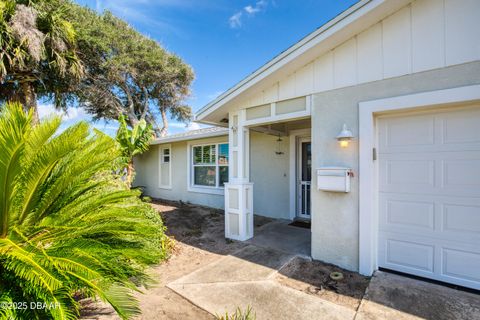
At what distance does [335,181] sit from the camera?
3.82m

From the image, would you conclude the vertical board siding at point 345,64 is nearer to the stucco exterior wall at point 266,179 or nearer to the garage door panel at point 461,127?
the garage door panel at point 461,127

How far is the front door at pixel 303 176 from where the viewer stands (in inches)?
275

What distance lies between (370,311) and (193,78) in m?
20.0

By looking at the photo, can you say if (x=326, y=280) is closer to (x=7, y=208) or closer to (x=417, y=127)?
(x=417, y=127)

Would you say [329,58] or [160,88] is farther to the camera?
[160,88]

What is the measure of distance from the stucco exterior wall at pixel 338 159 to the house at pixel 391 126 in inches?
0.7

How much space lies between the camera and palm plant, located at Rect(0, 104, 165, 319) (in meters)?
1.89

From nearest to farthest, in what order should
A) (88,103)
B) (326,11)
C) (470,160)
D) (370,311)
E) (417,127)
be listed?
(370,311), (470,160), (417,127), (326,11), (88,103)

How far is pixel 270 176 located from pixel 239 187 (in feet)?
8.25

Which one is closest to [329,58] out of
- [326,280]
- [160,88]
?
[326,280]

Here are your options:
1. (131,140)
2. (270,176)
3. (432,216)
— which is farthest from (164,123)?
(432,216)

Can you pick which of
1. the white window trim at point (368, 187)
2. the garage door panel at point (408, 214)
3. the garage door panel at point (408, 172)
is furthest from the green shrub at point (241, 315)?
the garage door panel at point (408, 172)

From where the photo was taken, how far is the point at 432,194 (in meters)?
3.35

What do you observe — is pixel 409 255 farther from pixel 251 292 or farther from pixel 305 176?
pixel 305 176
